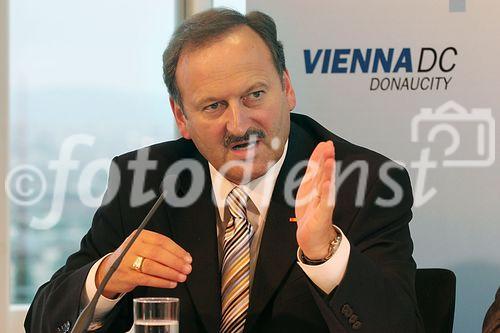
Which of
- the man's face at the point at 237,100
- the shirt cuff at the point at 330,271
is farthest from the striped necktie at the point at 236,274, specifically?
the shirt cuff at the point at 330,271

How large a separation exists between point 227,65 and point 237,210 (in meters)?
0.45

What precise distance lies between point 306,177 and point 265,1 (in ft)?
6.27

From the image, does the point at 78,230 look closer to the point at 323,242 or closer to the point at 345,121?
the point at 345,121

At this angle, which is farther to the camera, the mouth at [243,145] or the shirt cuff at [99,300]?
the mouth at [243,145]

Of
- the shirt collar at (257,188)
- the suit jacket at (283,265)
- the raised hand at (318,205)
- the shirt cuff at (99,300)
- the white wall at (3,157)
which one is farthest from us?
the white wall at (3,157)

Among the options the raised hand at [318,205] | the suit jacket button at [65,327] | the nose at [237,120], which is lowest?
the suit jacket button at [65,327]

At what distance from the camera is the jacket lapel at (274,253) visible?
2.72 m

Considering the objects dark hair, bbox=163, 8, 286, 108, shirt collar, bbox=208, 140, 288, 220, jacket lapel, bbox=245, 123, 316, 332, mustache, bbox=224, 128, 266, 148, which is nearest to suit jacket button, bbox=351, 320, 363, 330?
jacket lapel, bbox=245, 123, 316, 332

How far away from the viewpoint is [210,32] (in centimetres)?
288

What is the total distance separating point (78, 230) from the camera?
4.83m

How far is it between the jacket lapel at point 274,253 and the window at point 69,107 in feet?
6.84

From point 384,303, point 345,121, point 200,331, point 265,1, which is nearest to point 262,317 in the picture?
point 200,331

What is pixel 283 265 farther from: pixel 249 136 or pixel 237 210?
pixel 249 136

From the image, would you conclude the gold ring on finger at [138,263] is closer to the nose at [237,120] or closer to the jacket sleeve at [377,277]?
the jacket sleeve at [377,277]
